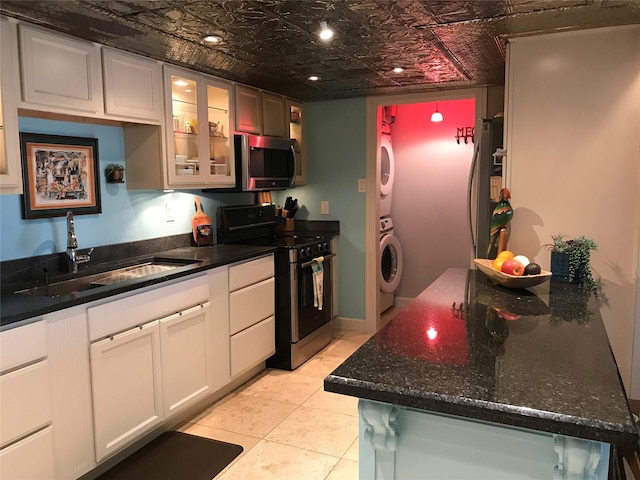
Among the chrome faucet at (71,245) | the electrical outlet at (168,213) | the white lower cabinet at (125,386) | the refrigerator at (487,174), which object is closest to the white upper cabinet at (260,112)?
the electrical outlet at (168,213)

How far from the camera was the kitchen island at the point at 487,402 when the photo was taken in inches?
45.5

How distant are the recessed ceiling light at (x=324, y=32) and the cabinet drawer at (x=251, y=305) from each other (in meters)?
1.67

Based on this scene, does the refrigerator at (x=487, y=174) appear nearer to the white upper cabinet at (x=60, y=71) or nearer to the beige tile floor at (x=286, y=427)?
the beige tile floor at (x=286, y=427)

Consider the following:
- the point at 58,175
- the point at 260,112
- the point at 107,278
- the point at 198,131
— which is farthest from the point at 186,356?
the point at 260,112

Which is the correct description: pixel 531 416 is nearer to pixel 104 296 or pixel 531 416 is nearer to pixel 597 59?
pixel 104 296

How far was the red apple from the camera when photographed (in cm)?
226

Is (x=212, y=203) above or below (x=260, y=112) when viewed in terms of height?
below

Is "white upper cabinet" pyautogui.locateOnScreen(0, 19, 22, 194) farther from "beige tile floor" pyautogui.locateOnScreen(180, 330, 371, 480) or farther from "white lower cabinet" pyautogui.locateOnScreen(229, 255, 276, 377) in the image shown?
"beige tile floor" pyautogui.locateOnScreen(180, 330, 371, 480)

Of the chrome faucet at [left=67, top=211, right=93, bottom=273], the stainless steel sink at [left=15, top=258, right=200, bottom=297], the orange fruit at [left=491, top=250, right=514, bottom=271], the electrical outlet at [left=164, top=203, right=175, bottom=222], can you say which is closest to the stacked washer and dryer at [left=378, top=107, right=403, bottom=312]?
the electrical outlet at [left=164, top=203, right=175, bottom=222]

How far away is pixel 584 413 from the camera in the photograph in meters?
1.14

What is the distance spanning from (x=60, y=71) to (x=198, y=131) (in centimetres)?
104

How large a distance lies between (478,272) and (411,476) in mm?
1550

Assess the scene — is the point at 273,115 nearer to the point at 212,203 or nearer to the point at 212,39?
the point at 212,203

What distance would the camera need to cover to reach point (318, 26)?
7.97 feet
